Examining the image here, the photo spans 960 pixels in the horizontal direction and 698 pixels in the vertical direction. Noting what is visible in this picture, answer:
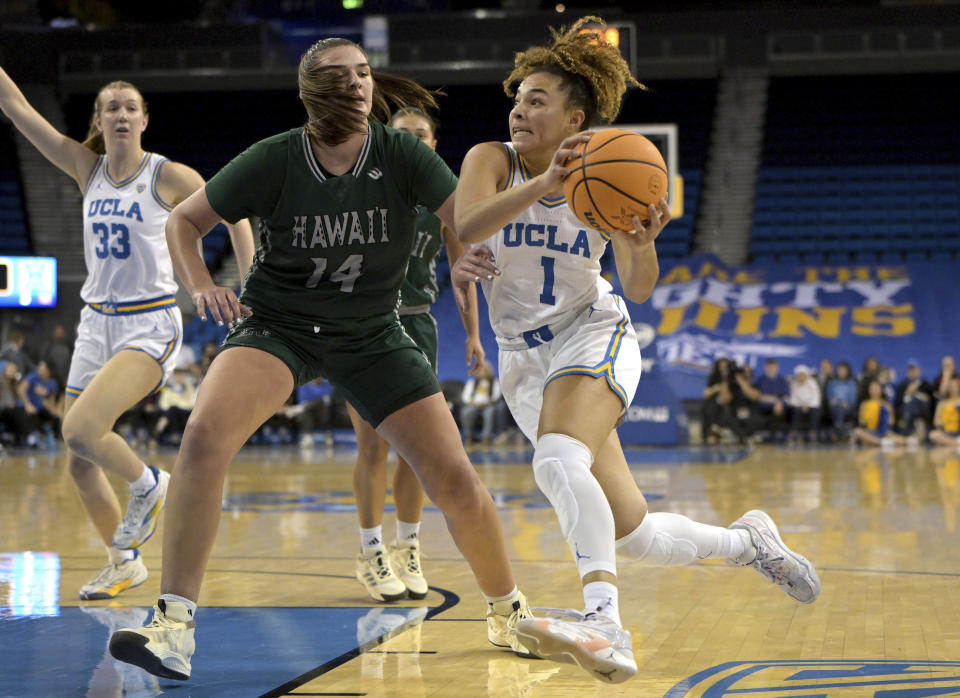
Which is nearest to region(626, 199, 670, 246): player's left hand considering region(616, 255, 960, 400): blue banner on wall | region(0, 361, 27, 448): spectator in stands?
region(616, 255, 960, 400): blue banner on wall

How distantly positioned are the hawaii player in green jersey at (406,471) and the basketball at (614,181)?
4.69ft

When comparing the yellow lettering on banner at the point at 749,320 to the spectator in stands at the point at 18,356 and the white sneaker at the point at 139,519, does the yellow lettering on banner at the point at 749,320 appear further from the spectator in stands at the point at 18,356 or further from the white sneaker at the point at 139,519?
the white sneaker at the point at 139,519

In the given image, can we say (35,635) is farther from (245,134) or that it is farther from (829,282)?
(245,134)

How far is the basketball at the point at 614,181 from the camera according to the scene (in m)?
3.34

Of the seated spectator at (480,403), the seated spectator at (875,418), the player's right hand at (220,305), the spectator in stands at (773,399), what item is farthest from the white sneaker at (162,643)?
the seated spectator at (875,418)

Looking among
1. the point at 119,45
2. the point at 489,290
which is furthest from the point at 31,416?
the point at 489,290

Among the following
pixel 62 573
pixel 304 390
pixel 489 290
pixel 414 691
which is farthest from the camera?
pixel 304 390

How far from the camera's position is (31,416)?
52.5ft

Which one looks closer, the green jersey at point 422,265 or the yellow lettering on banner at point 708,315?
the green jersey at point 422,265

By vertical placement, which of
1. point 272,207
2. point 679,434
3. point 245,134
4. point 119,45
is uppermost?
point 119,45

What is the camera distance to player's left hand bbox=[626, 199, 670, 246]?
337cm

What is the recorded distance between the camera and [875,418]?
15.5m

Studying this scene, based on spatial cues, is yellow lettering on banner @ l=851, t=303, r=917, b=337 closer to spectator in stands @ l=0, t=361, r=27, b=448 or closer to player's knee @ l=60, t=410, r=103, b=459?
spectator in stands @ l=0, t=361, r=27, b=448

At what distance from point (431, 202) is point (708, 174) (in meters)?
19.7
